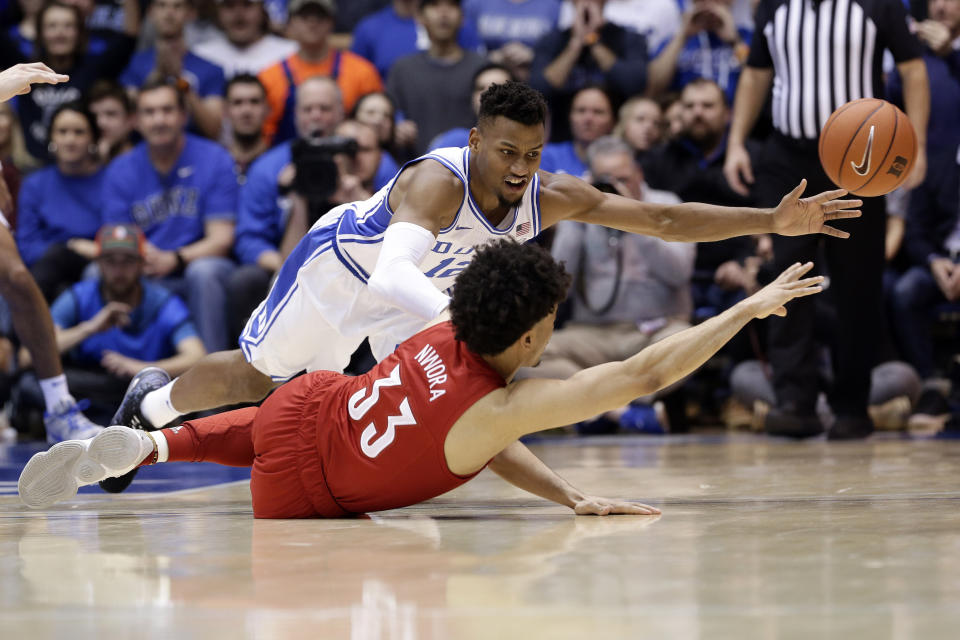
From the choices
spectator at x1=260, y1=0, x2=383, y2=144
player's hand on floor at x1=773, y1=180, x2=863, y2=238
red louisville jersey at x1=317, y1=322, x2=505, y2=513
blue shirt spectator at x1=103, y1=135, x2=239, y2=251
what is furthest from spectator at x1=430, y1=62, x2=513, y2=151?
red louisville jersey at x1=317, y1=322, x2=505, y2=513

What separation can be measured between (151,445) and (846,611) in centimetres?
225

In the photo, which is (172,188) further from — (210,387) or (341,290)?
(341,290)

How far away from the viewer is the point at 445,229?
12.4 feet

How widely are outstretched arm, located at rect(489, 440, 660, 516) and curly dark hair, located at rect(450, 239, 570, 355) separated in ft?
1.63

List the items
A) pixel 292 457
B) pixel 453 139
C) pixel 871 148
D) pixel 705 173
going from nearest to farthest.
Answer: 1. pixel 292 457
2. pixel 871 148
3. pixel 453 139
4. pixel 705 173

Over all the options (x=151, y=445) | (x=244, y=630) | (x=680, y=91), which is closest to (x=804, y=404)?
(x=680, y=91)

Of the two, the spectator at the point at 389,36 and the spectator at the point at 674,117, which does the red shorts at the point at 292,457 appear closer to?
the spectator at the point at 674,117

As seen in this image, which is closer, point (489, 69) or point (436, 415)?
point (436, 415)

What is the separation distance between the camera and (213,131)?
8.15 metres

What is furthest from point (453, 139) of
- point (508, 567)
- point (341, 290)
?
point (508, 567)

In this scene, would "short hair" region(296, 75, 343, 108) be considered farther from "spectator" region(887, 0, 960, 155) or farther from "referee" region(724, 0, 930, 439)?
"spectator" region(887, 0, 960, 155)

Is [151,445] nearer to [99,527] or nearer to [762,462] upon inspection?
[99,527]

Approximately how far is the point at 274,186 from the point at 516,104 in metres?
4.03

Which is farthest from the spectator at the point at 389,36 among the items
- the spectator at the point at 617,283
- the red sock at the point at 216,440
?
the red sock at the point at 216,440
